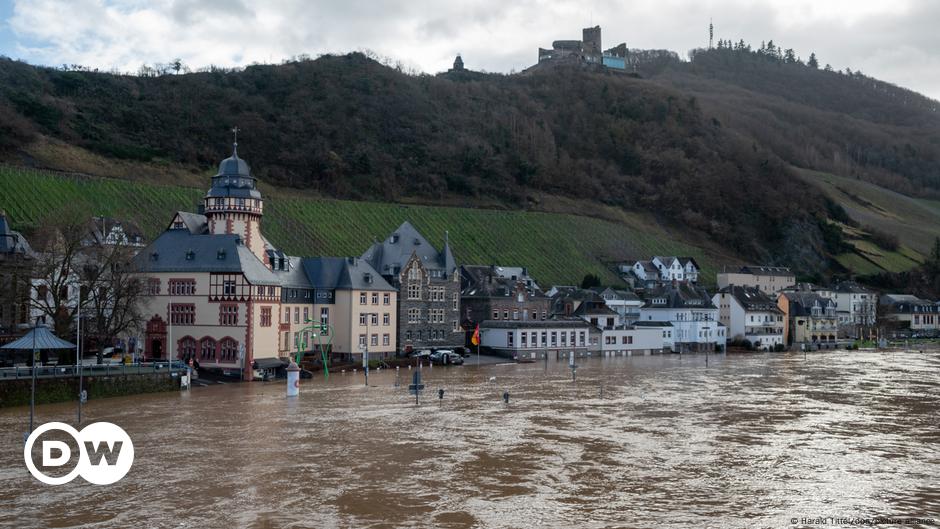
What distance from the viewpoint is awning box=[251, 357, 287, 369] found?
64.1 m

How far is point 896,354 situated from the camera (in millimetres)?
106500

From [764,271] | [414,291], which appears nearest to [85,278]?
[414,291]

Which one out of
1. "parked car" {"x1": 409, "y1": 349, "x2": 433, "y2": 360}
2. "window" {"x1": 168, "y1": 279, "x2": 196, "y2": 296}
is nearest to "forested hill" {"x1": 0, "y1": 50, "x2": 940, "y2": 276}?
"window" {"x1": 168, "y1": 279, "x2": 196, "y2": 296}

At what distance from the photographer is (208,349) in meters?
64.9

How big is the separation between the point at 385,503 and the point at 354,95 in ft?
553

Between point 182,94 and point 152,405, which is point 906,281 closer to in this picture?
point 182,94

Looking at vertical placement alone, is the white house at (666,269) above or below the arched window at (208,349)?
above

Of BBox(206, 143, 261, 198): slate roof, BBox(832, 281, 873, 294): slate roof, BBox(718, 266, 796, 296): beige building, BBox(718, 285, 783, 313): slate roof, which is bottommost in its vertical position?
BBox(718, 285, 783, 313): slate roof

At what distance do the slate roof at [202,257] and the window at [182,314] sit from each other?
249cm

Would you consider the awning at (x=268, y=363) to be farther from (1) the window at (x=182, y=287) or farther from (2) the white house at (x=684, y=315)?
(2) the white house at (x=684, y=315)

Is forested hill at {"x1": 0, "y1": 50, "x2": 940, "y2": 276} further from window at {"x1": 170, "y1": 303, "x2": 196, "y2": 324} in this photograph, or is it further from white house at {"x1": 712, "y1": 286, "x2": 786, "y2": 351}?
window at {"x1": 170, "y1": 303, "x2": 196, "y2": 324}

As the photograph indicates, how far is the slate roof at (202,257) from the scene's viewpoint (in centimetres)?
6531

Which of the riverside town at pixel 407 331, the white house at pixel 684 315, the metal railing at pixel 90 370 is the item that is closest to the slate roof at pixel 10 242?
the riverside town at pixel 407 331

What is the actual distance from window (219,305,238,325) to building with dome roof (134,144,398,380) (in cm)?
7
